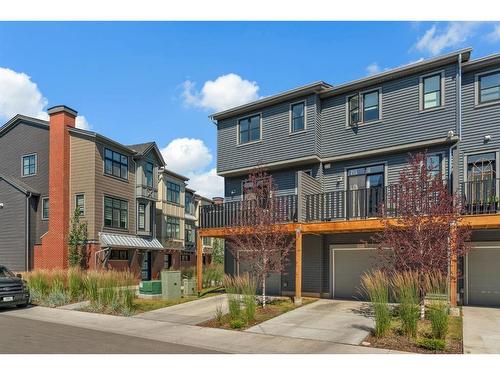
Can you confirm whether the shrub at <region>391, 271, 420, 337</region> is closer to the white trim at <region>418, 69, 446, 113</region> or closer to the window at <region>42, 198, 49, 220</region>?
the white trim at <region>418, 69, 446, 113</region>

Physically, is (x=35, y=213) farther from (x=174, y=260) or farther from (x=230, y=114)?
(x=230, y=114)

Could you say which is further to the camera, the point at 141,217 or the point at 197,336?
the point at 141,217

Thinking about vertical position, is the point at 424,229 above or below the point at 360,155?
below

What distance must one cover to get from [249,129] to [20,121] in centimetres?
1908

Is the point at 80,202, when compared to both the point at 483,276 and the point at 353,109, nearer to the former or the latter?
the point at 353,109

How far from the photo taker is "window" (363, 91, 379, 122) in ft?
56.2

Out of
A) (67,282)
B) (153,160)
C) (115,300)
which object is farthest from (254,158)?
(153,160)

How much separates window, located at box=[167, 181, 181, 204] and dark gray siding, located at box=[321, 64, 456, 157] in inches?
Result: 905

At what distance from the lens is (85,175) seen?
26969mm

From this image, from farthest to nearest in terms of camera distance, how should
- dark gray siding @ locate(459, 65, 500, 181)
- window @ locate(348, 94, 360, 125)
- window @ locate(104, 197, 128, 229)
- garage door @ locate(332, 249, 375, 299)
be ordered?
window @ locate(104, 197, 128, 229), window @ locate(348, 94, 360, 125), garage door @ locate(332, 249, 375, 299), dark gray siding @ locate(459, 65, 500, 181)

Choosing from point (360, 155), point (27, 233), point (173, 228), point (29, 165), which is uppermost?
point (29, 165)

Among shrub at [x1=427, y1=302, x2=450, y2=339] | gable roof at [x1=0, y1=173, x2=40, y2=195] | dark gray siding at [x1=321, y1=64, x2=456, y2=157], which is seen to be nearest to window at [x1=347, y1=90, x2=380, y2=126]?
dark gray siding at [x1=321, y1=64, x2=456, y2=157]

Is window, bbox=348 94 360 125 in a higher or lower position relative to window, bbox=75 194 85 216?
higher

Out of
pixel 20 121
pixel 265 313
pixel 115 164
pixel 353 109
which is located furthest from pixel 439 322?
pixel 20 121
